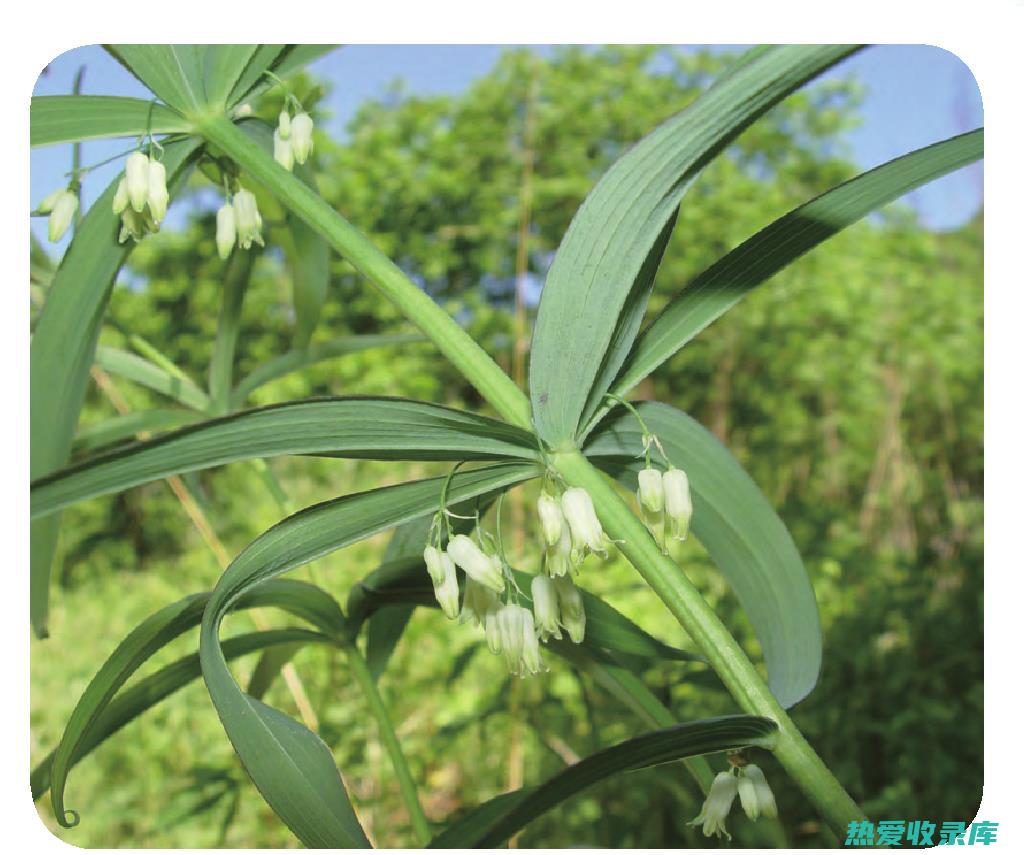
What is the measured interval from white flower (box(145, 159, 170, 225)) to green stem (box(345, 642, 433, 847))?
322 millimetres

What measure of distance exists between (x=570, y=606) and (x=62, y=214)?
395 mm

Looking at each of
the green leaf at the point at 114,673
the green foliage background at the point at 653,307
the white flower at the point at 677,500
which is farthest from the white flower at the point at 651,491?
the green foliage background at the point at 653,307

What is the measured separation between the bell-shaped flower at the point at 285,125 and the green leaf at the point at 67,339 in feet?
0.35

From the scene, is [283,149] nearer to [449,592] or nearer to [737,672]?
[449,592]

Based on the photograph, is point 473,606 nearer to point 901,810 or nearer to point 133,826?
point 901,810

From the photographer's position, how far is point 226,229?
2.00 ft

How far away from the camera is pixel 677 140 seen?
396mm

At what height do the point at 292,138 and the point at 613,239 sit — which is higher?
the point at 292,138

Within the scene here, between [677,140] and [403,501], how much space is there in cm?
20

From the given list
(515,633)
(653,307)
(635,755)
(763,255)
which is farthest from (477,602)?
(653,307)

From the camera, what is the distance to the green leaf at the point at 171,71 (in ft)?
1.68

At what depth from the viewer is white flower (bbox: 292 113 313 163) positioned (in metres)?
0.57

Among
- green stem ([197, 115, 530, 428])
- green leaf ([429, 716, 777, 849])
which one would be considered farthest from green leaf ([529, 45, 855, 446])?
green leaf ([429, 716, 777, 849])

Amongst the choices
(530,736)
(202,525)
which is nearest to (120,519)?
(530,736)
